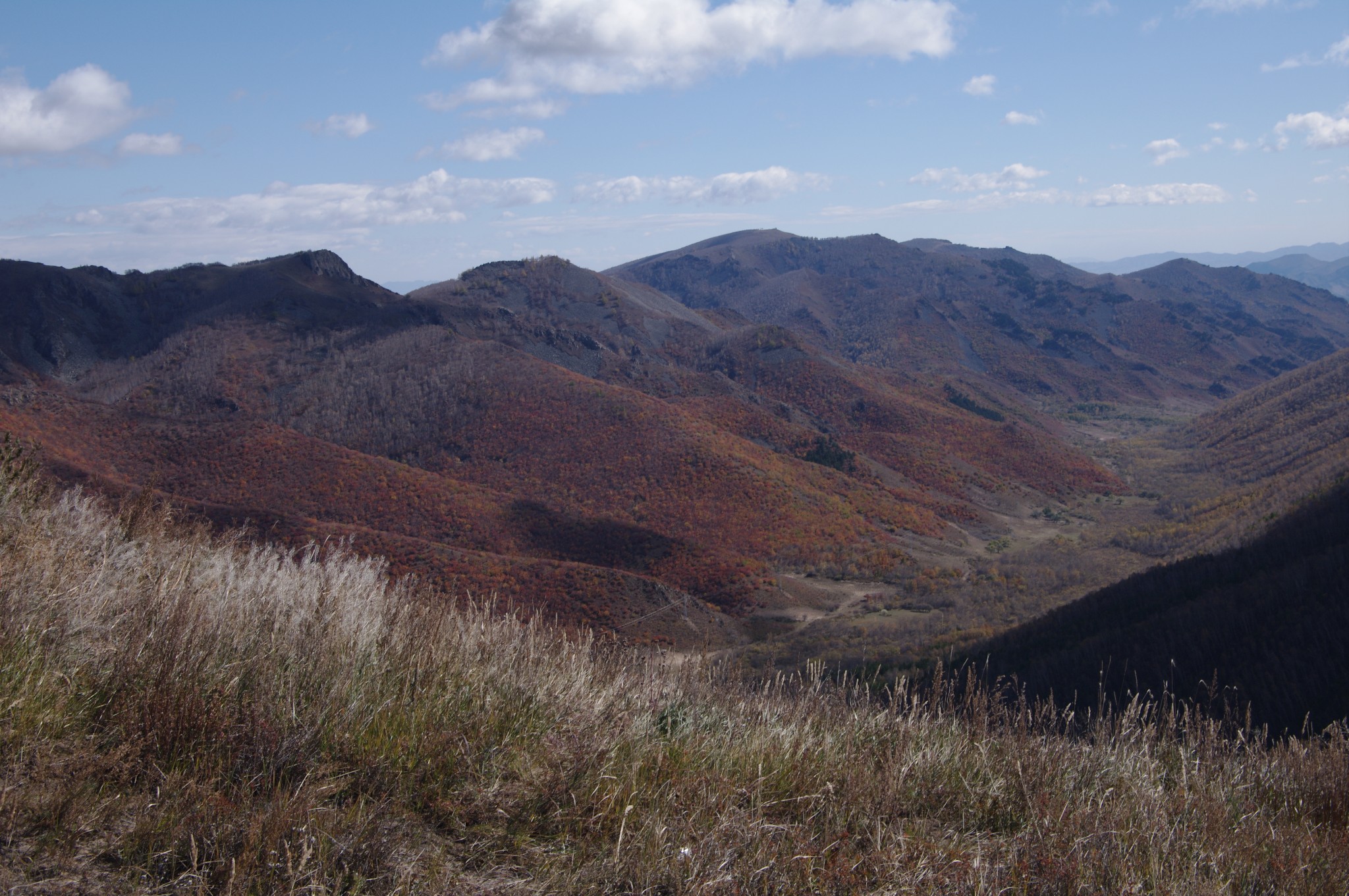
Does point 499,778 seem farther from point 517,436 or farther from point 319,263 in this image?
point 319,263

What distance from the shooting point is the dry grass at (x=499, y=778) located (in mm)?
2506

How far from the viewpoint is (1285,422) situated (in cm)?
6059

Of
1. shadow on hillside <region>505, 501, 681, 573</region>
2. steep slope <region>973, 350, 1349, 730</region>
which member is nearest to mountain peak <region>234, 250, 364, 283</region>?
shadow on hillside <region>505, 501, 681, 573</region>

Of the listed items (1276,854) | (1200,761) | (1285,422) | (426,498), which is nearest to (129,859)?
(1276,854)

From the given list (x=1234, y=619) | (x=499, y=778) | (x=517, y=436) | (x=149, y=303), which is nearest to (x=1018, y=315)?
(x=517, y=436)

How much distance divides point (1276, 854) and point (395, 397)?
50992 mm

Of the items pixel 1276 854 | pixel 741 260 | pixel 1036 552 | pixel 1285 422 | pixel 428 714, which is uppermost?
pixel 741 260

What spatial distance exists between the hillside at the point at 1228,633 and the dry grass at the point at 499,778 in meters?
7.93

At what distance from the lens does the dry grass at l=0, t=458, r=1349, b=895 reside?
8.22 feet

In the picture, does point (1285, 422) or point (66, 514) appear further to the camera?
point (1285, 422)

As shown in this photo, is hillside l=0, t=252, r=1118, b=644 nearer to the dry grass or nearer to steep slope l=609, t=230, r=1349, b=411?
the dry grass

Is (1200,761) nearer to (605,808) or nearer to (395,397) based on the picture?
(605,808)

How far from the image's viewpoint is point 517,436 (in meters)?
46.1

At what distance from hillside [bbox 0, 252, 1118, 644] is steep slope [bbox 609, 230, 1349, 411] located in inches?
1428
